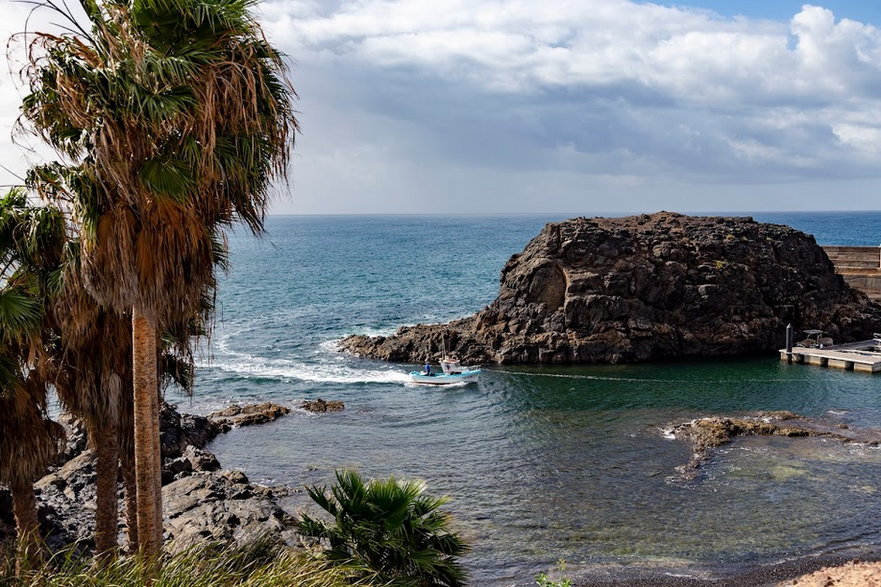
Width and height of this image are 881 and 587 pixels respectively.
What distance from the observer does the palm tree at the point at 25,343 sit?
12.3m

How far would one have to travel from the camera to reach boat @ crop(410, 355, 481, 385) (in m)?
47.9

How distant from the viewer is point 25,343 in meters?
12.9

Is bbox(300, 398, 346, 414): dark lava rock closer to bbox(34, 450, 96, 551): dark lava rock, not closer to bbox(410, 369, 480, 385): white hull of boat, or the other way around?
bbox(410, 369, 480, 385): white hull of boat

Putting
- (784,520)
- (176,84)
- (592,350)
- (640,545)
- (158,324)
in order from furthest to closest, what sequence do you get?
(592,350)
(784,520)
(640,545)
(158,324)
(176,84)

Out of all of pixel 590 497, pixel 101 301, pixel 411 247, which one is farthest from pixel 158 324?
pixel 411 247

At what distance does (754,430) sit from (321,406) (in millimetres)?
23221

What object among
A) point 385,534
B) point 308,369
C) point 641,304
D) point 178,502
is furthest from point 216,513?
point 641,304

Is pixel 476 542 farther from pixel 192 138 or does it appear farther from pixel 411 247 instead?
pixel 411 247

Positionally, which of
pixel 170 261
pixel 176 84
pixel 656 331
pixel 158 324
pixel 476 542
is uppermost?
pixel 176 84

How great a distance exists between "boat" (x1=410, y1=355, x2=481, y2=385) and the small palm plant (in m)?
34.7

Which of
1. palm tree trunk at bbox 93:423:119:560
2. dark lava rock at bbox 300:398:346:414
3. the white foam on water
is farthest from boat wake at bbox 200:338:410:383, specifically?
palm tree trunk at bbox 93:423:119:560

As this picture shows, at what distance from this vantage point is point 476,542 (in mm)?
25547

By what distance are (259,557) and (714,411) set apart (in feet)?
109

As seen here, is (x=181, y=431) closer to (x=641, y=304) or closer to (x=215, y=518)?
(x=215, y=518)
